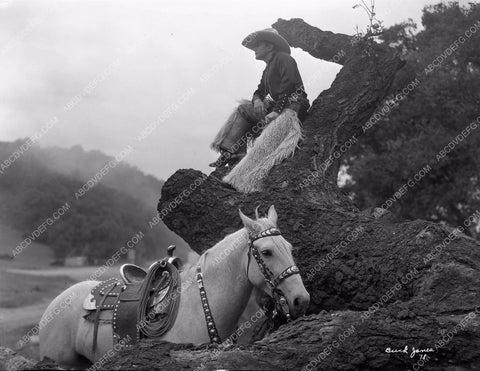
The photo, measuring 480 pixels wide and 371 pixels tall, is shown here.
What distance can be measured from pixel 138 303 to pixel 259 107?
3.41 meters

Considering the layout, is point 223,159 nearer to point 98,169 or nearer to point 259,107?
point 259,107

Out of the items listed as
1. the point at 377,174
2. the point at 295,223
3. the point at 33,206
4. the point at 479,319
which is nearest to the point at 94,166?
the point at 33,206

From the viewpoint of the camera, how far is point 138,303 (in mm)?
6242

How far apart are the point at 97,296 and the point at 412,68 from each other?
1487 centimetres

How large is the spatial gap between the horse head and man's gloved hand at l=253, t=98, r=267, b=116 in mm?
2996

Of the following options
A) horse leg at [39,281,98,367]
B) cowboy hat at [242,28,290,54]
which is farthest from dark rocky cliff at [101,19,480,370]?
horse leg at [39,281,98,367]

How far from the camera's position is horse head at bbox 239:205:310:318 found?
5.49 m

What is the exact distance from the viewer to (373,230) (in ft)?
22.0

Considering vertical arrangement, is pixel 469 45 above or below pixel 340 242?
above

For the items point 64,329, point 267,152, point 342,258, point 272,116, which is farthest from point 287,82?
point 64,329

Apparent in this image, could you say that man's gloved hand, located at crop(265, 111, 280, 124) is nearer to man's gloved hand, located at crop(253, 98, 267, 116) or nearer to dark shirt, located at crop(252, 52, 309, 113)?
dark shirt, located at crop(252, 52, 309, 113)

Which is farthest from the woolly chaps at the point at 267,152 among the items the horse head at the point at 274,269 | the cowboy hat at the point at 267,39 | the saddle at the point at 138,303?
the horse head at the point at 274,269

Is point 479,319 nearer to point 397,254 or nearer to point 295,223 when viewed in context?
point 397,254
